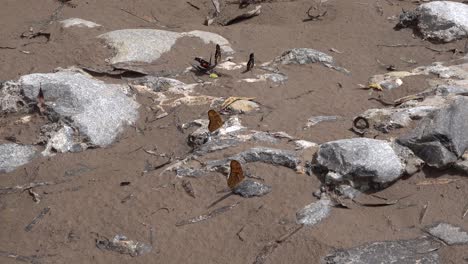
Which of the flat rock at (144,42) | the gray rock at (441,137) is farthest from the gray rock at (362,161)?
the flat rock at (144,42)

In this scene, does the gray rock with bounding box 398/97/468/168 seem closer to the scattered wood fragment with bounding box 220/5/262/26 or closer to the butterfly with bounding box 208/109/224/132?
the butterfly with bounding box 208/109/224/132

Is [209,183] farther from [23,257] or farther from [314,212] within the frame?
[23,257]

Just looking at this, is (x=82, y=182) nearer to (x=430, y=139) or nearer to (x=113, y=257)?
(x=113, y=257)

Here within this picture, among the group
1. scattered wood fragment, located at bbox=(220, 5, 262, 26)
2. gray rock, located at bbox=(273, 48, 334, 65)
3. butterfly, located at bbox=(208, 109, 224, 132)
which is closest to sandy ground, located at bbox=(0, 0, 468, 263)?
gray rock, located at bbox=(273, 48, 334, 65)

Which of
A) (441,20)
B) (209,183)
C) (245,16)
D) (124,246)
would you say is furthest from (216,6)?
(124,246)

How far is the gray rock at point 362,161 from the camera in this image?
3436 mm

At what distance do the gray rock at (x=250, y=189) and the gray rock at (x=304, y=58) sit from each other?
2017 millimetres

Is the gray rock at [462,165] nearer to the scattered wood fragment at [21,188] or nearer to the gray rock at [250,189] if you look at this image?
the gray rock at [250,189]

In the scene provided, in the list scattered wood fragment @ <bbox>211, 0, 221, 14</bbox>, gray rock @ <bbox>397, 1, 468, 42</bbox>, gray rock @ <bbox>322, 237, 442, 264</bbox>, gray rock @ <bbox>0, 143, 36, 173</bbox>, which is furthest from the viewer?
scattered wood fragment @ <bbox>211, 0, 221, 14</bbox>

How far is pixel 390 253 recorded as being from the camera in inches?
119

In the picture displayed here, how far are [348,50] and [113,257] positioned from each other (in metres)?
3.41

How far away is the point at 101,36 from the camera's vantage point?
558 centimetres

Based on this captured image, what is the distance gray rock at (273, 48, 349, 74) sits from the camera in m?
5.29

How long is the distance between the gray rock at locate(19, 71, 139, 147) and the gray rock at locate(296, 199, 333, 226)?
1.59m
